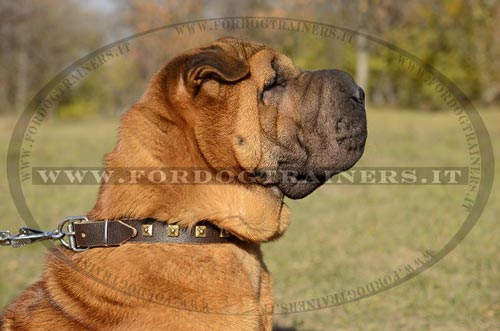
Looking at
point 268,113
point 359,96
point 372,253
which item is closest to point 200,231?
point 268,113

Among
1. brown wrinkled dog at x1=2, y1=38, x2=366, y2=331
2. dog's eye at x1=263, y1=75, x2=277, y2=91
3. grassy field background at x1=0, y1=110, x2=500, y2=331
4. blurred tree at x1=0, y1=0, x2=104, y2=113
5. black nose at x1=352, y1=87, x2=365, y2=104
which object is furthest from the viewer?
blurred tree at x1=0, y1=0, x2=104, y2=113

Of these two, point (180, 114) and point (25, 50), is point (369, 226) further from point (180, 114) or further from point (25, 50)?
point (25, 50)

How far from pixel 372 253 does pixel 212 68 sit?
19.3ft

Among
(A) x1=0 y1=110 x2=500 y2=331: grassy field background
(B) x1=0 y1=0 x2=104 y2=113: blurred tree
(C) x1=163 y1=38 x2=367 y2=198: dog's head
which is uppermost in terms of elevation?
(B) x1=0 y1=0 x2=104 y2=113: blurred tree

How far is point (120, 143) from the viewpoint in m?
3.26

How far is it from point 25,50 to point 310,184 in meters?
39.4

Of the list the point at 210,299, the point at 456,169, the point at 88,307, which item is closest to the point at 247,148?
the point at 210,299

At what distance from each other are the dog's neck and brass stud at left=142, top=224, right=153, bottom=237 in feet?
0.17

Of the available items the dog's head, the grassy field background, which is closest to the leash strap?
the dog's head

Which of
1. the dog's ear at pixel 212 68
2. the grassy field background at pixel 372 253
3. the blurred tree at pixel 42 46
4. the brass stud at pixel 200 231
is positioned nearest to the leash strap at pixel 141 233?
the brass stud at pixel 200 231

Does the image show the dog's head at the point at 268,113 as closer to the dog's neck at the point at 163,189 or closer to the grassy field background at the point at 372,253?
the dog's neck at the point at 163,189

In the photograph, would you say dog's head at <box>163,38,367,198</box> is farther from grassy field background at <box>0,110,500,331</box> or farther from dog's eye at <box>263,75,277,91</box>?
grassy field background at <box>0,110,500,331</box>

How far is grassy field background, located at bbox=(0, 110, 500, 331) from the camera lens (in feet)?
19.8

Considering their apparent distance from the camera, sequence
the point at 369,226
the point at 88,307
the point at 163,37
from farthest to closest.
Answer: the point at 163,37, the point at 369,226, the point at 88,307
